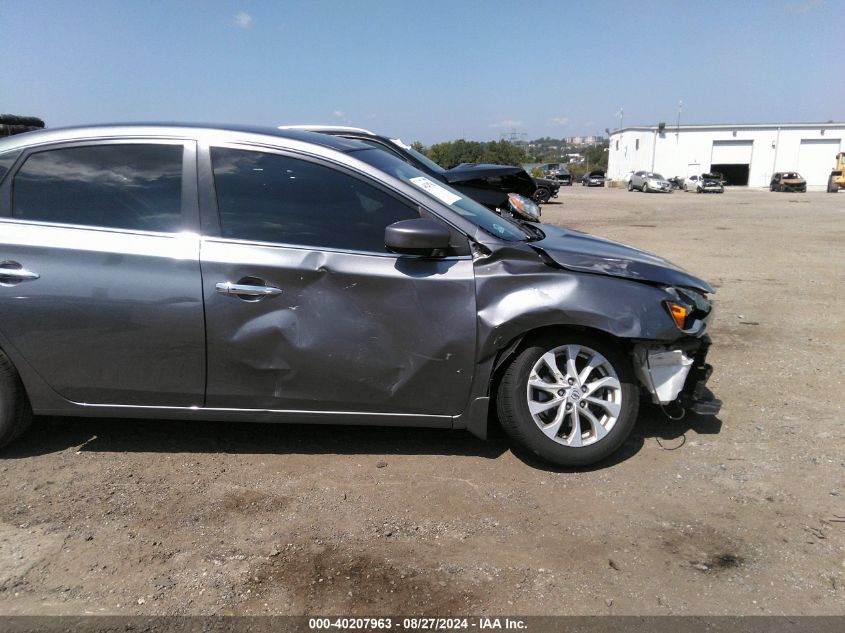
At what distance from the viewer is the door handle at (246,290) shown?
3461mm

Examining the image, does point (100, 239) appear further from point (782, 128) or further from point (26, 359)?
point (782, 128)

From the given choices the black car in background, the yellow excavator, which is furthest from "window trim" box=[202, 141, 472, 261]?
the yellow excavator

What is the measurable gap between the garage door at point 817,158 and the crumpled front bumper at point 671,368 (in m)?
72.3

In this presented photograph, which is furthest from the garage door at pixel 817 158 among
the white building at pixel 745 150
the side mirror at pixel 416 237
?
the side mirror at pixel 416 237

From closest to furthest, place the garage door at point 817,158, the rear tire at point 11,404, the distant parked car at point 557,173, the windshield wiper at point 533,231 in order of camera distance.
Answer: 1. the rear tire at point 11,404
2. the windshield wiper at point 533,231
3. the distant parked car at point 557,173
4. the garage door at point 817,158

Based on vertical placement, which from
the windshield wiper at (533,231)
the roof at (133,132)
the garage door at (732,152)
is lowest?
the windshield wiper at (533,231)

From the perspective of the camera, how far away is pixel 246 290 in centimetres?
346

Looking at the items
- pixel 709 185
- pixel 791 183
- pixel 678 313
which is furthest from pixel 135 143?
pixel 791 183

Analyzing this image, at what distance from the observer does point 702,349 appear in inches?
151

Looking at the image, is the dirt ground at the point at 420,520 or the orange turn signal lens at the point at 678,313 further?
the orange turn signal lens at the point at 678,313

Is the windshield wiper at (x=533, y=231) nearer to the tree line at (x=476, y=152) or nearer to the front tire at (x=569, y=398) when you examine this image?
the front tire at (x=569, y=398)

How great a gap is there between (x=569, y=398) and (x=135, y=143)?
2.71 metres

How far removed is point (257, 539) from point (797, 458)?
3.03m

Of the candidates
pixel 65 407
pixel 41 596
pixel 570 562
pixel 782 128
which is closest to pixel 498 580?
pixel 570 562
